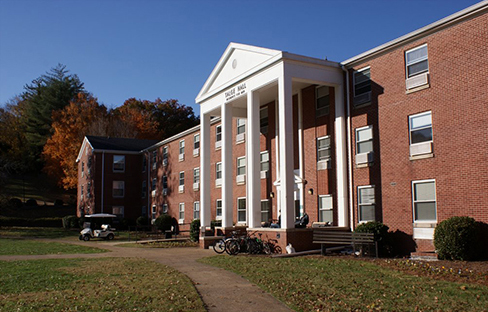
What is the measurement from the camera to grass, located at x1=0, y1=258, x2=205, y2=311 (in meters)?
9.22

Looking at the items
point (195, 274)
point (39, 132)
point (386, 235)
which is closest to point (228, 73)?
point (386, 235)

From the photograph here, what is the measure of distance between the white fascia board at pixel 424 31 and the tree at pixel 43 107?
196 feet

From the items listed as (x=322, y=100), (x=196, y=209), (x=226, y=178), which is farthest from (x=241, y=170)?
(x=322, y=100)

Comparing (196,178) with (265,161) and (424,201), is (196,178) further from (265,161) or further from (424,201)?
(424,201)

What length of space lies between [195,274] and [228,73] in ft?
45.4

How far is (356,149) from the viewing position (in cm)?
2075

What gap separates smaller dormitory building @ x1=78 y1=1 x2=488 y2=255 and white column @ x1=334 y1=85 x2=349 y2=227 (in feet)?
0.15

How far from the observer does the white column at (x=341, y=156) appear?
20.7 meters

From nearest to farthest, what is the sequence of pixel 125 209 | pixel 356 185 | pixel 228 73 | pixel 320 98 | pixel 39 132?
pixel 356 185, pixel 320 98, pixel 228 73, pixel 125 209, pixel 39 132

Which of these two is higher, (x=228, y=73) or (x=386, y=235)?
(x=228, y=73)

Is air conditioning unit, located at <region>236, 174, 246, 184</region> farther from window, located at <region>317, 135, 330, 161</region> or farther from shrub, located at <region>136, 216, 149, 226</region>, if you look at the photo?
shrub, located at <region>136, 216, 149, 226</region>

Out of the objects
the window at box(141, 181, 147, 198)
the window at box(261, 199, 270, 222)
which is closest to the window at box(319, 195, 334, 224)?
the window at box(261, 199, 270, 222)

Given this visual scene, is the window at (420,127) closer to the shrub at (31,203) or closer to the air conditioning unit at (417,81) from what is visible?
the air conditioning unit at (417,81)

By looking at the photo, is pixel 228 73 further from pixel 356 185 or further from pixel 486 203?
pixel 486 203
